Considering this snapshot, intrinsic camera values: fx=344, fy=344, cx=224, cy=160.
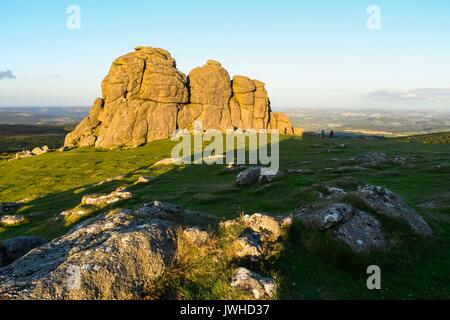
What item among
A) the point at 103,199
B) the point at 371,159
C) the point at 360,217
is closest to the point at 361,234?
the point at 360,217

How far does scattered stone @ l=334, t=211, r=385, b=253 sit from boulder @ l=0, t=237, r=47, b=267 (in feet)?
56.1

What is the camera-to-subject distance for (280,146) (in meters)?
95.1

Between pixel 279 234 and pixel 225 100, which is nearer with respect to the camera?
pixel 279 234

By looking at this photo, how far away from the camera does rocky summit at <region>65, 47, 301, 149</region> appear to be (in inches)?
4572

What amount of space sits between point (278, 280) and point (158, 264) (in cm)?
453

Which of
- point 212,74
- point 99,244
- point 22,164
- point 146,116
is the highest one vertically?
point 212,74

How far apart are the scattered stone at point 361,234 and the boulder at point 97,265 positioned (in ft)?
25.2

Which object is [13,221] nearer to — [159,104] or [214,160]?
[214,160]

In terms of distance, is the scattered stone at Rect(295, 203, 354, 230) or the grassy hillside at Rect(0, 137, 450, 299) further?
the scattered stone at Rect(295, 203, 354, 230)

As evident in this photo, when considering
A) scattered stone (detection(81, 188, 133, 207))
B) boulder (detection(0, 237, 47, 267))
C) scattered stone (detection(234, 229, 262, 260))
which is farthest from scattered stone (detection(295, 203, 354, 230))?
scattered stone (detection(81, 188, 133, 207))

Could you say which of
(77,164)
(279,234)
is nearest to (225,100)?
(77,164)

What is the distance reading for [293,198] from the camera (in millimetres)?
27969

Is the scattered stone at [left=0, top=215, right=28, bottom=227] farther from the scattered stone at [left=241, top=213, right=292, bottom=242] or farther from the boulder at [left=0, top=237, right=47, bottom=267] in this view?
the scattered stone at [left=241, top=213, right=292, bottom=242]
